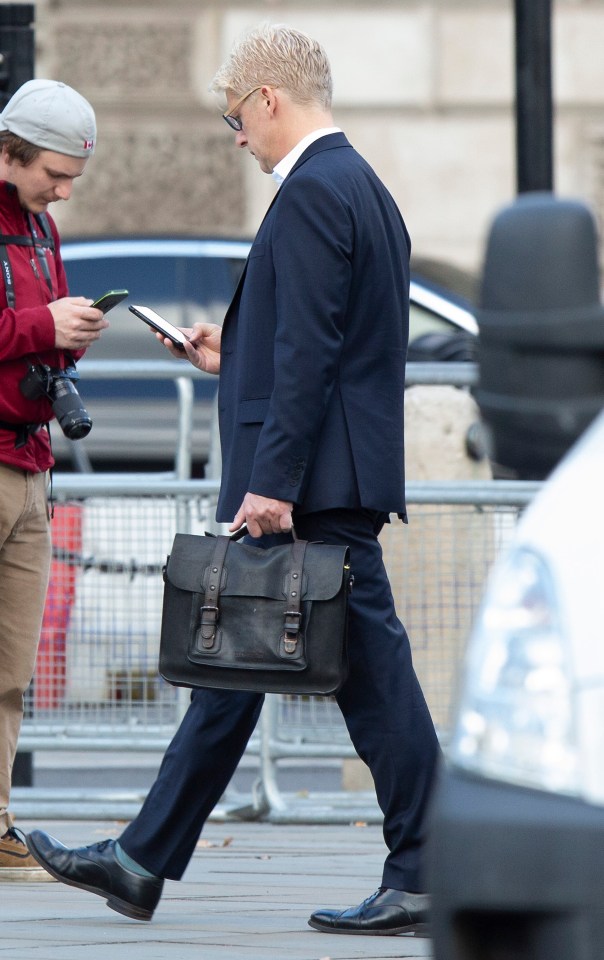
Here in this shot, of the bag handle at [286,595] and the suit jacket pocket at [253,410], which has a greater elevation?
the suit jacket pocket at [253,410]

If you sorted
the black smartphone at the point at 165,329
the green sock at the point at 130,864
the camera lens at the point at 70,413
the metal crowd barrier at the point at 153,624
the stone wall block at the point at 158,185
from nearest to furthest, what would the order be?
the green sock at the point at 130,864
the black smartphone at the point at 165,329
the camera lens at the point at 70,413
the metal crowd barrier at the point at 153,624
the stone wall block at the point at 158,185

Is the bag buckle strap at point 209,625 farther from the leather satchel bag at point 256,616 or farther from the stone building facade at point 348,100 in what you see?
the stone building facade at point 348,100

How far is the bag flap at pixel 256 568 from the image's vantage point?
3.95 m

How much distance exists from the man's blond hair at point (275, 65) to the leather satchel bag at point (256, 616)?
0.96 metres

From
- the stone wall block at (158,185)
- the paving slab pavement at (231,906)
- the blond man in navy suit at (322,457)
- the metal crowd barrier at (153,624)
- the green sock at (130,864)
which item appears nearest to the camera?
the paving slab pavement at (231,906)

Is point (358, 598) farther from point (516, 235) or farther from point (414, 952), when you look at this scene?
point (516, 235)

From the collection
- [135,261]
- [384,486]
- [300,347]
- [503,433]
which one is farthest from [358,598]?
[135,261]

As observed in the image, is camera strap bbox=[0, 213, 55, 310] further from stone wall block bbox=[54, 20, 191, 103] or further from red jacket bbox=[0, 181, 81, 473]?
stone wall block bbox=[54, 20, 191, 103]

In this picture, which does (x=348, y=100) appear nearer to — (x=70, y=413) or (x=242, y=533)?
(x=70, y=413)

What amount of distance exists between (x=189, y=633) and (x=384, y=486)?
511 millimetres

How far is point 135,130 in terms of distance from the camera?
1636 cm

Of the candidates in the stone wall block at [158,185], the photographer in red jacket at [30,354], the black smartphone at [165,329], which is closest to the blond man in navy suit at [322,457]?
the black smartphone at [165,329]

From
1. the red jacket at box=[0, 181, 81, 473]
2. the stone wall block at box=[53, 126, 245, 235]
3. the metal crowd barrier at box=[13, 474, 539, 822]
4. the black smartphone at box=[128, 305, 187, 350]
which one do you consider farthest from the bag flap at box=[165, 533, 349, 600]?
the stone wall block at box=[53, 126, 245, 235]

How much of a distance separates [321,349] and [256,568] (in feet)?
1.54
